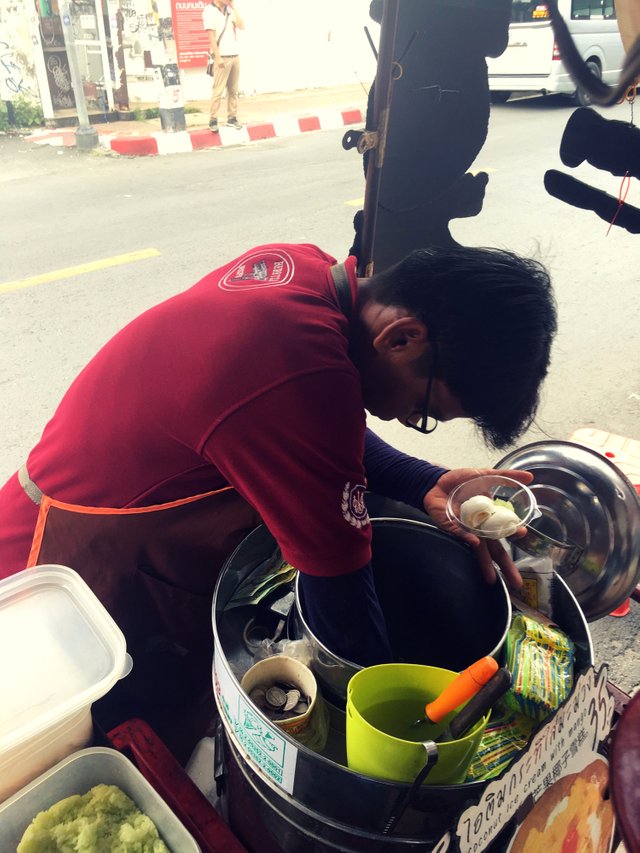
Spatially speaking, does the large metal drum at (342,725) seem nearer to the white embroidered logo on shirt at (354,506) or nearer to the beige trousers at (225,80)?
the white embroidered logo on shirt at (354,506)

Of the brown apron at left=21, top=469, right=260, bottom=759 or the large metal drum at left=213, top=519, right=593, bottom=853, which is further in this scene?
the brown apron at left=21, top=469, right=260, bottom=759

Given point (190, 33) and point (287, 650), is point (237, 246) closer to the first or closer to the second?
point (287, 650)

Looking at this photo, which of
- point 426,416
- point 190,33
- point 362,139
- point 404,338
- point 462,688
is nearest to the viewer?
point 462,688

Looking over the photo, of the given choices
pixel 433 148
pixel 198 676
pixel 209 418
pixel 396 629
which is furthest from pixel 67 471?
pixel 433 148

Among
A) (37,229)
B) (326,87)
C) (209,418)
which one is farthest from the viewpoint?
(326,87)

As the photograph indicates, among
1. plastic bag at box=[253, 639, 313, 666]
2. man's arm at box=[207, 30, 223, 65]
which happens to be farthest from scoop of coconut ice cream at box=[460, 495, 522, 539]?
man's arm at box=[207, 30, 223, 65]

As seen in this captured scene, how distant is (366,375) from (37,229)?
4.87 metres

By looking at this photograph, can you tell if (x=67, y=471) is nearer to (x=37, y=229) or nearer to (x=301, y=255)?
(x=301, y=255)

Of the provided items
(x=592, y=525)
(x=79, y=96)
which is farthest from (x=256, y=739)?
(x=79, y=96)

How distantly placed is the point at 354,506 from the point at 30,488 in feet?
1.99

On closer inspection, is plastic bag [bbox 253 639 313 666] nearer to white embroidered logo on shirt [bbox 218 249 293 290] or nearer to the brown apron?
the brown apron

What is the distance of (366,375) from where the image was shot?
1.38 m

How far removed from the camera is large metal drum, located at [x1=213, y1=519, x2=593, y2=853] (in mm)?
1002

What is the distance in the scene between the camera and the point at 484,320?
1252mm
